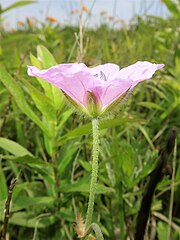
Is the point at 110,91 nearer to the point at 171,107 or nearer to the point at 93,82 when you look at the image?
the point at 93,82

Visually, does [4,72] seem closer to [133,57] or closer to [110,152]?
[110,152]

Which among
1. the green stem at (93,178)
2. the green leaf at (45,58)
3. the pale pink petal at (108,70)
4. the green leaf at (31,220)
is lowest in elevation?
the green leaf at (31,220)

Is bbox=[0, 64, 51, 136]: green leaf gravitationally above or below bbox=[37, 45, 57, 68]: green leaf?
below

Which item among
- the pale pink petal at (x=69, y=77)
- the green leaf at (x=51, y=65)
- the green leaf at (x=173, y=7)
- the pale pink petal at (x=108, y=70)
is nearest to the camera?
the pale pink petal at (x=69, y=77)

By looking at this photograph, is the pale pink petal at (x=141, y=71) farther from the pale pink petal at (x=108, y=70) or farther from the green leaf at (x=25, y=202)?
the green leaf at (x=25, y=202)

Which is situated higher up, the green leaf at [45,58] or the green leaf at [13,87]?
the green leaf at [45,58]

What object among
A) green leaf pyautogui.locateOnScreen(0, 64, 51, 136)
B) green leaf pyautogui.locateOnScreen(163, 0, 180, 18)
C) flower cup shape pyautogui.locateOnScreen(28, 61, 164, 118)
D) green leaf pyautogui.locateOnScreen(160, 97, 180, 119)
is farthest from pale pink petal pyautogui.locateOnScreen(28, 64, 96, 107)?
green leaf pyautogui.locateOnScreen(163, 0, 180, 18)

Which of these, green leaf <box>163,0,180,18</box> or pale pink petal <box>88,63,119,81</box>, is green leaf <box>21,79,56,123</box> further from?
→ green leaf <box>163,0,180,18</box>

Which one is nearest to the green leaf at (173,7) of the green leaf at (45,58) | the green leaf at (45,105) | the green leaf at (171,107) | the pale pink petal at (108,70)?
the green leaf at (171,107)

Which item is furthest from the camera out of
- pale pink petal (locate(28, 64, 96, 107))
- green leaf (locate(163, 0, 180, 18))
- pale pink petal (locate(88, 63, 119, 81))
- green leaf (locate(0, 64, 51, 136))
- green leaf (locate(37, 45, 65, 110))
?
green leaf (locate(163, 0, 180, 18))
